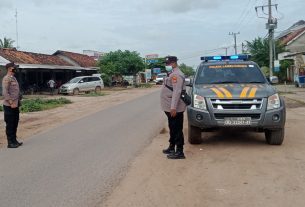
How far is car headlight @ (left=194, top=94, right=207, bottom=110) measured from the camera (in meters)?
8.64

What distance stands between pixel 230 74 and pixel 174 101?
2.67m

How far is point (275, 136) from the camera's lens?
8828 millimetres

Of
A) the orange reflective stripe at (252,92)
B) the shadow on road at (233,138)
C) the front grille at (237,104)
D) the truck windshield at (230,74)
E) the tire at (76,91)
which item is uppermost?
the truck windshield at (230,74)

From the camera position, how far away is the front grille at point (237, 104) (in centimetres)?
849

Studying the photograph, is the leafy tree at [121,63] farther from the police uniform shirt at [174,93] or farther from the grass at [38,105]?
the police uniform shirt at [174,93]

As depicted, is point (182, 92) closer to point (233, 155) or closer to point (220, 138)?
point (233, 155)

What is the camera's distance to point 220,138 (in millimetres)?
10070

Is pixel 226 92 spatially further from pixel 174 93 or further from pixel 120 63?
pixel 120 63

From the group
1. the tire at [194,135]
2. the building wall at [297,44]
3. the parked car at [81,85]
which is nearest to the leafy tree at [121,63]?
the parked car at [81,85]

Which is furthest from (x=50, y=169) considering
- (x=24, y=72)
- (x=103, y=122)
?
(x=24, y=72)

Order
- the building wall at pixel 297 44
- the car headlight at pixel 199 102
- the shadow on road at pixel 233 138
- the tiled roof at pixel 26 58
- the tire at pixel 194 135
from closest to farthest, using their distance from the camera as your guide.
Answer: the car headlight at pixel 199 102, the tire at pixel 194 135, the shadow on road at pixel 233 138, the tiled roof at pixel 26 58, the building wall at pixel 297 44

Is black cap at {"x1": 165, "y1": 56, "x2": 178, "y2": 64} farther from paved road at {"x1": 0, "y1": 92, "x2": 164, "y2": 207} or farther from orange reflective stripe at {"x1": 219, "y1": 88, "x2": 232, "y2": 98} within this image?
paved road at {"x1": 0, "y1": 92, "x2": 164, "y2": 207}

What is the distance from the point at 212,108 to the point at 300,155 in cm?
183

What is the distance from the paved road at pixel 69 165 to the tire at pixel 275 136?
2663 millimetres
